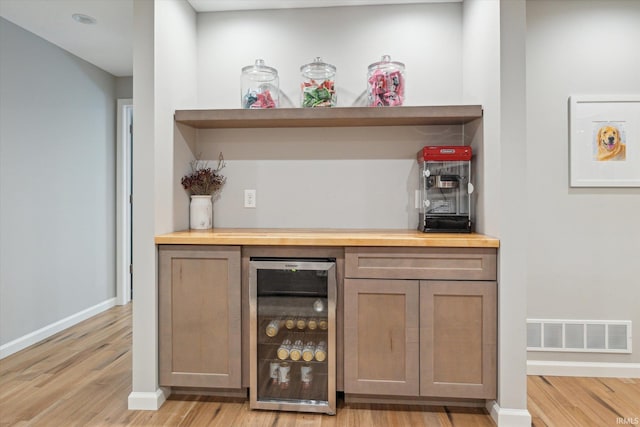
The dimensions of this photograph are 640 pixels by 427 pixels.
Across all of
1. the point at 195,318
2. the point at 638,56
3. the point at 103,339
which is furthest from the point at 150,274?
the point at 638,56

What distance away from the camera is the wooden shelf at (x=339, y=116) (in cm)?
229

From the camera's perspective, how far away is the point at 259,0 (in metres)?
2.60

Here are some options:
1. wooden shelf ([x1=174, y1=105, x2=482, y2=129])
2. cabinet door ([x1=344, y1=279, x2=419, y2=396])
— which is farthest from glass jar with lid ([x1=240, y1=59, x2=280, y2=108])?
cabinet door ([x1=344, y1=279, x2=419, y2=396])

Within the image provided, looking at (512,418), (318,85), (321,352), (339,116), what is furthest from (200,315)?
(512,418)

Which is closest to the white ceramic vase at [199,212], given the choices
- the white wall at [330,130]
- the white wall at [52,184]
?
the white wall at [330,130]

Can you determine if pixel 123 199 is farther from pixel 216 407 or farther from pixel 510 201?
pixel 510 201

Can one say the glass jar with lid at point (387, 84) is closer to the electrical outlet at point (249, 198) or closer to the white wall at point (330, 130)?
the white wall at point (330, 130)

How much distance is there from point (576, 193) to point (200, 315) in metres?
2.39

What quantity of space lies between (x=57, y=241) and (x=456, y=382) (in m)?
3.34

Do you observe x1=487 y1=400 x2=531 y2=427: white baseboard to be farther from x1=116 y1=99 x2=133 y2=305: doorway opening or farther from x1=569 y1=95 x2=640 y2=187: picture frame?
x1=116 y1=99 x2=133 y2=305: doorway opening

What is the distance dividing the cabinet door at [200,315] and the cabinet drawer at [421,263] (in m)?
0.65

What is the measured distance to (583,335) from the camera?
261 cm

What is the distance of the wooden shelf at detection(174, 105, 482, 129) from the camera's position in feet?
7.52

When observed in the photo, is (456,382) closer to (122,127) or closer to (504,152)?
(504,152)
